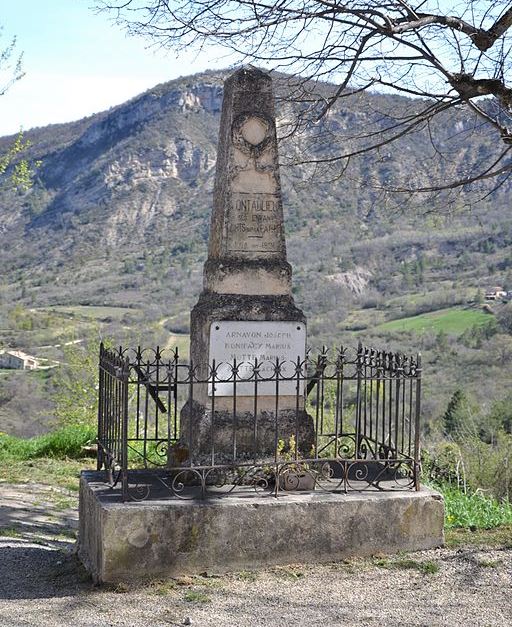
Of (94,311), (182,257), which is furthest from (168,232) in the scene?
(94,311)

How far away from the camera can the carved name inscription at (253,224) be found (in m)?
6.45

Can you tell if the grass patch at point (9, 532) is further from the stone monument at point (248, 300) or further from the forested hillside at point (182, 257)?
the forested hillside at point (182, 257)

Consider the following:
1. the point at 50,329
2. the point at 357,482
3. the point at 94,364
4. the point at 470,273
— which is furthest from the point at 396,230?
the point at 357,482

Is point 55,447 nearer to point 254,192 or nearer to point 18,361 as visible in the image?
point 254,192

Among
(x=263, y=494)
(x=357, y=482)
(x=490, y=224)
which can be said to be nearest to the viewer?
(x=263, y=494)

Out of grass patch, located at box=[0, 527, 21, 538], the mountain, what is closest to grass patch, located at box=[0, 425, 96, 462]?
grass patch, located at box=[0, 527, 21, 538]

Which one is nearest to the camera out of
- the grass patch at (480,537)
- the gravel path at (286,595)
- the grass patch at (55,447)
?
the gravel path at (286,595)

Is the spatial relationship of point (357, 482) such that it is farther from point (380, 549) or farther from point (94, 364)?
point (94, 364)

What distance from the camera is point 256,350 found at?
249 inches

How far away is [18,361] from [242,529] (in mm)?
33558

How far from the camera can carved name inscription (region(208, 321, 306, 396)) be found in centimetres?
622

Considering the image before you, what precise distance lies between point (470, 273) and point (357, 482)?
1679 inches

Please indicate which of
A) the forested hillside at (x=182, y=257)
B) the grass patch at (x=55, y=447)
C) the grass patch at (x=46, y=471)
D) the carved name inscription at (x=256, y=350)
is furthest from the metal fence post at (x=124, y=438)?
the forested hillside at (x=182, y=257)

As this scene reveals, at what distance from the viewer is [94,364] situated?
17969 mm
